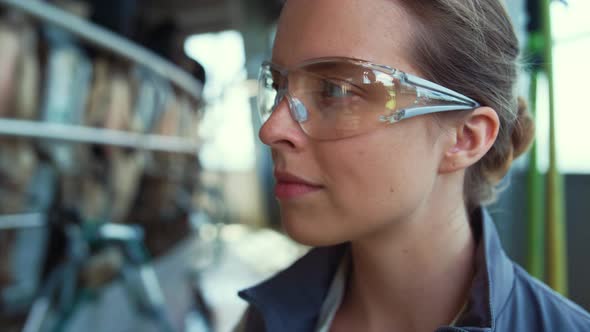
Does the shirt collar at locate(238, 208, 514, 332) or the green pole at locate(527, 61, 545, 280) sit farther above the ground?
the green pole at locate(527, 61, 545, 280)

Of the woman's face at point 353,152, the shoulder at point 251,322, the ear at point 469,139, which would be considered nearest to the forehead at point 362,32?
the woman's face at point 353,152

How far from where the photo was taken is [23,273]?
1653 millimetres

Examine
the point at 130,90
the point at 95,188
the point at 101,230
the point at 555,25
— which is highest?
the point at 130,90

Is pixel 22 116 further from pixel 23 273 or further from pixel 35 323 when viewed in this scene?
pixel 35 323

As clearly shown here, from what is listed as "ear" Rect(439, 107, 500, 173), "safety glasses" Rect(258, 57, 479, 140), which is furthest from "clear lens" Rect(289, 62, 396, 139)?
"ear" Rect(439, 107, 500, 173)

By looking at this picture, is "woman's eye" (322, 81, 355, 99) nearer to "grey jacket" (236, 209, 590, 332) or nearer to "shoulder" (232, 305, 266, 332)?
"grey jacket" (236, 209, 590, 332)

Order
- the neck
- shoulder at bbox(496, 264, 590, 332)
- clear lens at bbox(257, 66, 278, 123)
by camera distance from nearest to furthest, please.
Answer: shoulder at bbox(496, 264, 590, 332), the neck, clear lens at bbox(257, 66, 278, 123)

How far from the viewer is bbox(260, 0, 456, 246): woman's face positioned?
662 millimetres

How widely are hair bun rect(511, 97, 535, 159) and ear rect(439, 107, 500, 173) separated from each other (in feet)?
0.41

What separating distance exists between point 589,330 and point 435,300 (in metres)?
0.23

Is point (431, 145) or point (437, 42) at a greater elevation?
point (437, 42)

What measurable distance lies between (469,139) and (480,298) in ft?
0.86

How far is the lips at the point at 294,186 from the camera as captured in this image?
0.69m

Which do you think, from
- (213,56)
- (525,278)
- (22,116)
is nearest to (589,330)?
(525,278)
